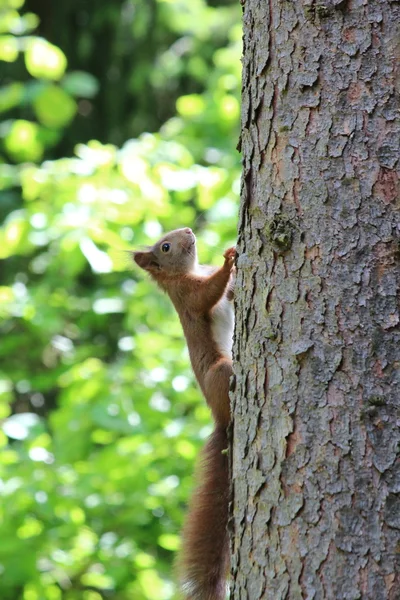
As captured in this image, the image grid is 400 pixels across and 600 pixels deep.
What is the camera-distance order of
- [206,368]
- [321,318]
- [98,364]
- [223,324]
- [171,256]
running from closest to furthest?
[321,318] < [206,368] < [223,324] < [171,256] < [98,364]

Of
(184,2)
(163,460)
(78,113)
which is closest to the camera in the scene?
(163,460)

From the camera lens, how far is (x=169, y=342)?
4082mm

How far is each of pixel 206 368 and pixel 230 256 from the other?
0.42 m

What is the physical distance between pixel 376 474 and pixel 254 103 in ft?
2.65

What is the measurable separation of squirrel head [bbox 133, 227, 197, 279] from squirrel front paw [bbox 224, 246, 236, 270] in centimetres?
50

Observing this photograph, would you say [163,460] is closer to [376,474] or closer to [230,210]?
[230,210]

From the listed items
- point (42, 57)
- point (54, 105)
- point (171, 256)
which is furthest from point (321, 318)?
point (54, 105)

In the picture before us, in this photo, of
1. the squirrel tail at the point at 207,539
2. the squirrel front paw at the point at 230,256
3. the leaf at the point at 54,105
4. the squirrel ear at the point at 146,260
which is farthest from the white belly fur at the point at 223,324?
the leaf at the point at 54,105

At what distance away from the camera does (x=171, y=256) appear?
3209mm

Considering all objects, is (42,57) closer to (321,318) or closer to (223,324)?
(223,324)

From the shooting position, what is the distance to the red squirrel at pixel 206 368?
204 cm

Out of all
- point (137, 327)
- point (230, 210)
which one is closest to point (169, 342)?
point (137, 327)

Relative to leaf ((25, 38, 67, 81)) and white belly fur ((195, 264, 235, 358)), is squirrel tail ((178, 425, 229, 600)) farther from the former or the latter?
leaf ((25, 38, 67, 81))

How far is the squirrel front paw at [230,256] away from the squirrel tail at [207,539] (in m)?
0.68
